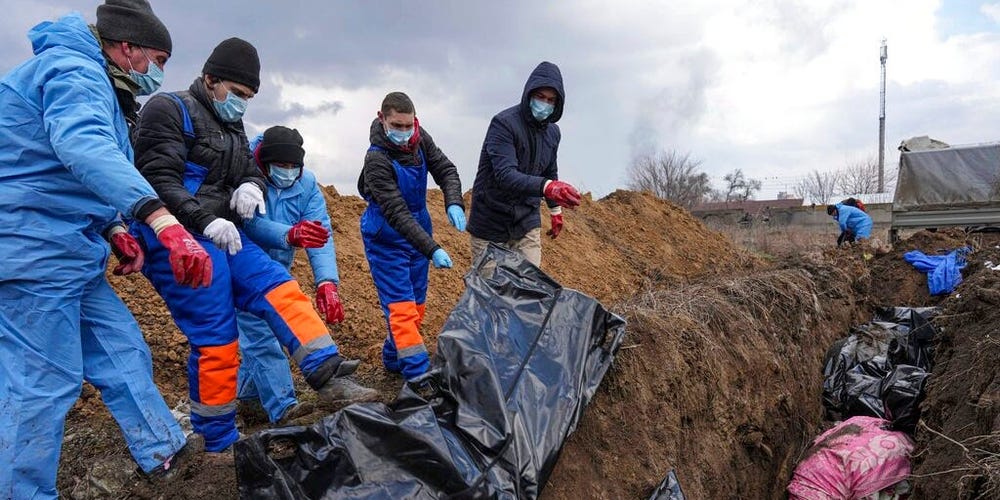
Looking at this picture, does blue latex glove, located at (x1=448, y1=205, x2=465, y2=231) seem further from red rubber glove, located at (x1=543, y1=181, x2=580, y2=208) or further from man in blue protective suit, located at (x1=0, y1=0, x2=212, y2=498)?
man in blue protective suit, located at (x1=0, y1=0, x2=212, y2=498)

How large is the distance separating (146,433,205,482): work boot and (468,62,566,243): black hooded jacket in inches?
84.9

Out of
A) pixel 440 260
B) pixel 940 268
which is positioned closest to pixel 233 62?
pixel 440 260

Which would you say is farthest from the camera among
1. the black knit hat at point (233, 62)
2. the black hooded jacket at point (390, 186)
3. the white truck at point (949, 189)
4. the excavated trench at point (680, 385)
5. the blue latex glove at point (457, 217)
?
the white truck at point (949, 189)

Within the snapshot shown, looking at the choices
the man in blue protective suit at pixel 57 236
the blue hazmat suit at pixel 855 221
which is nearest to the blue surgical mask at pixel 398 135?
the man in blue protective suit at pixel 57 236

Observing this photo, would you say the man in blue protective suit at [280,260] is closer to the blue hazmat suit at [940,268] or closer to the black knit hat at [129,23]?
the black knit hat at [129,23]

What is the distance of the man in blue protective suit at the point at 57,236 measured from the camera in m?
1.94

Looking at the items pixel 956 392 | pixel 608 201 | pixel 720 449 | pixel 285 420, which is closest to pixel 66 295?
pixel 285 420

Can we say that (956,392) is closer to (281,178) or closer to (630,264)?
(281,178)

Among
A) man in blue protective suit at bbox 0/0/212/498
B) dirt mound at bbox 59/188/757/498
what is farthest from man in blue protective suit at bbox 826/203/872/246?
man in blue protective suit at bbox 0/0/212/498

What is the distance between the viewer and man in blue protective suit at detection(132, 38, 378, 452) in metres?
2.38

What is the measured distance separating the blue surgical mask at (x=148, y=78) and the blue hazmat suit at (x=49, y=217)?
0.15 meters

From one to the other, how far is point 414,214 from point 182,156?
1.45 m

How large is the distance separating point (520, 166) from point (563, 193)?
59 centimetres

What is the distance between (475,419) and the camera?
2.04 m
